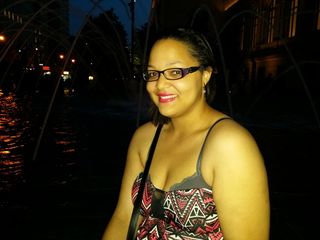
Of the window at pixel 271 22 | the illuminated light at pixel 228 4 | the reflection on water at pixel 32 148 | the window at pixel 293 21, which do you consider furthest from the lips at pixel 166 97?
the illuminated light at pixel 228 4

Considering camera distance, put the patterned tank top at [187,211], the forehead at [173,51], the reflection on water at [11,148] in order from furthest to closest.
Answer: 1. the reflection on water at [11,148]
2. the forehead at [173,51]
3. the patterned tank top at [187,211]

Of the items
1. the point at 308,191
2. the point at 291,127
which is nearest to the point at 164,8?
the point at 291,127

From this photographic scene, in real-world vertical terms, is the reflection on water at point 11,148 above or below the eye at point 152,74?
below

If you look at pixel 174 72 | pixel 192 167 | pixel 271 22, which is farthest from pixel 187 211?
pixel 271 22

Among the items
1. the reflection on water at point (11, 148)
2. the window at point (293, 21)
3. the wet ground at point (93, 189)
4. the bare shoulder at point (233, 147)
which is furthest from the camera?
the window at point (293, 21)

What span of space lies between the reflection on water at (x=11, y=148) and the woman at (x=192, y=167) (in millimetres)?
3808

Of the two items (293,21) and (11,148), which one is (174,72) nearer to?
(11,148)

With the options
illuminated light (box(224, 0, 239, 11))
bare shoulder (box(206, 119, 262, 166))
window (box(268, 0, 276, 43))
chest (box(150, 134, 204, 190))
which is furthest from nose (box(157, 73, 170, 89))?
illuminated light (box(224, 0, 239, 11))

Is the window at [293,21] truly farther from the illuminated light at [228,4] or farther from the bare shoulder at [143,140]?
the bare shoulder at [143,140]

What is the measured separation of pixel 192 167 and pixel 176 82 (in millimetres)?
480

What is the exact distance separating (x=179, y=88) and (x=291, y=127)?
9372 mm

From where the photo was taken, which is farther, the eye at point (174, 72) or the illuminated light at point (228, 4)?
the illuminated light at point (228, 4)

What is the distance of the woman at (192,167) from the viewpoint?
169cm

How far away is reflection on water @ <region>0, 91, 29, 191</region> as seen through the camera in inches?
221
